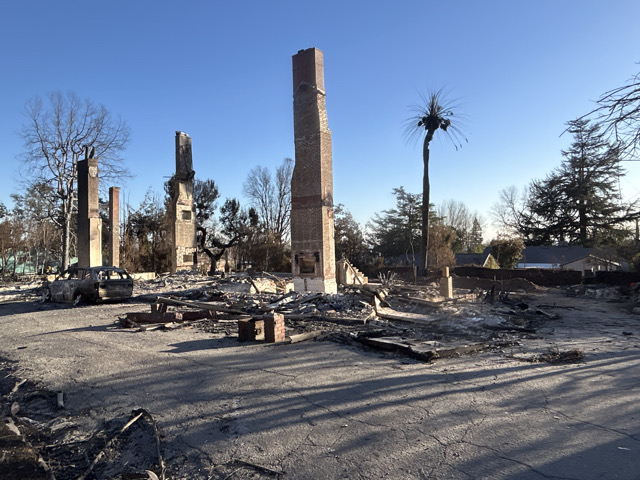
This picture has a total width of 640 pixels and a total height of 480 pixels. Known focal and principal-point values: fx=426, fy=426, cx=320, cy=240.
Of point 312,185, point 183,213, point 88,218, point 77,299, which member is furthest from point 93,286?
point 183,213

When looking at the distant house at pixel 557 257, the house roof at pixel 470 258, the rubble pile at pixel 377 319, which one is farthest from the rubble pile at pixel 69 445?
the house roof at pixel 470 258

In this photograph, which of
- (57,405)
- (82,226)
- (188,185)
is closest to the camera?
(57,405)

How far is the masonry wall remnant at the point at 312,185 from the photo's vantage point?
18141 millimetres

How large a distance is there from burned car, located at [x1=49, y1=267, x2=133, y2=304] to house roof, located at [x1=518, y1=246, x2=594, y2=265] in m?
38.5

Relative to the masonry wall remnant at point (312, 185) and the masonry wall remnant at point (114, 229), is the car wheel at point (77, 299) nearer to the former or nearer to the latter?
the masonry wall remnant at point (312, 185)

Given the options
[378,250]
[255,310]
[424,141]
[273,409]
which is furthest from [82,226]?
[378,250]

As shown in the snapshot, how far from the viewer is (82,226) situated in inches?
1003

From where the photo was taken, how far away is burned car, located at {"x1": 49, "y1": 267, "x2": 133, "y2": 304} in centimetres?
1625

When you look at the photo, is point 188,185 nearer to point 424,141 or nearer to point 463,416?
point 424,141

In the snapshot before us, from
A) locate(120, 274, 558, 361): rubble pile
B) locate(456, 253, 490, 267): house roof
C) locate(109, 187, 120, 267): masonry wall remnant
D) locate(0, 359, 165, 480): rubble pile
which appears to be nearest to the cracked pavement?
locate(0, 359, 165, 480): rubble pile

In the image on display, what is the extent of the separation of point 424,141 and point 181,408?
26.9 meters

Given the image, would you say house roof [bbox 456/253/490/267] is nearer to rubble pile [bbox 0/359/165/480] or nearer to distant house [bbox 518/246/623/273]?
distant house [bbox 518/246/623/273]

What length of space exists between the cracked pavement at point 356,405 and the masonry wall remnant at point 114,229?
67.6 feet

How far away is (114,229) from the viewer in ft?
93.9
